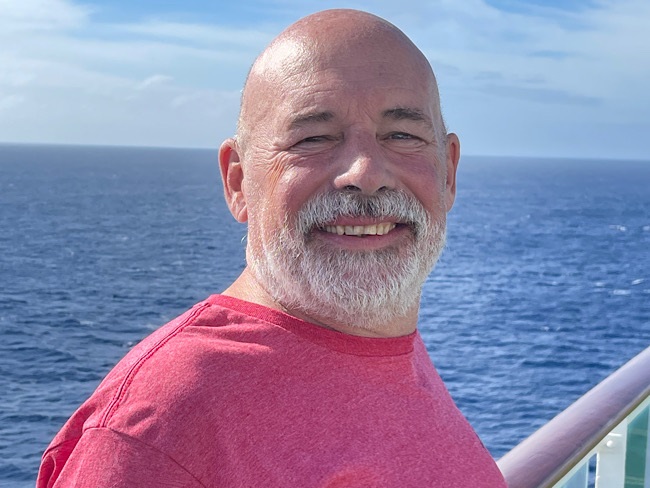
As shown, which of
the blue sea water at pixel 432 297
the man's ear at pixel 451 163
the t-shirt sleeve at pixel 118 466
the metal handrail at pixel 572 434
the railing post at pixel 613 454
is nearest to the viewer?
the t-shirt sleeve at pixel 118 466

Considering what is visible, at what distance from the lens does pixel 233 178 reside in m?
1.82

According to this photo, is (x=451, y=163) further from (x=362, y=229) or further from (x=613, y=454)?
(x=613, y=454)

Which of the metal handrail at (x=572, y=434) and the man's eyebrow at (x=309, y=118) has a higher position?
the man's eyebrow at (x=309, y=118)

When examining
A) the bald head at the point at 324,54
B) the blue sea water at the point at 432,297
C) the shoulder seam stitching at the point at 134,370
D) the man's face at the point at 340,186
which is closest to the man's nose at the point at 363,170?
the man's face at the point at 340,186

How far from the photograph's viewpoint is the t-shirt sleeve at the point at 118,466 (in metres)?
1.25

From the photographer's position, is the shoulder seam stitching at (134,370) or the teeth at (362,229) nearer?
the shoulder seam stitching at (134,370)

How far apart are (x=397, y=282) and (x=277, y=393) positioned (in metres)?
0.36

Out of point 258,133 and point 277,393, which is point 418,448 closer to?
point 277,393

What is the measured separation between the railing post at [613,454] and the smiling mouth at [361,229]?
2.74 ft

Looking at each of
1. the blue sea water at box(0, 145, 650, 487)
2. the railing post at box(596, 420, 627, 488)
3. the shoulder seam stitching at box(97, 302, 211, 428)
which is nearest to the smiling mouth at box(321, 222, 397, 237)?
the shoulder seam stitching at box(97, 302, 211, 428)

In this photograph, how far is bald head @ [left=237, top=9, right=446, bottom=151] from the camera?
5.24ft

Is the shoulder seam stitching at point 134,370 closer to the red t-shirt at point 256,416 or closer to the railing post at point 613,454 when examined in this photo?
the red t-shirt at point 256,416

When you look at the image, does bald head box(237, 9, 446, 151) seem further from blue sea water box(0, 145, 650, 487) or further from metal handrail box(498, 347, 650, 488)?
blue sea water box(0, 145, 650, 487)

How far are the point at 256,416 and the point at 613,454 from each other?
1.10 meters
